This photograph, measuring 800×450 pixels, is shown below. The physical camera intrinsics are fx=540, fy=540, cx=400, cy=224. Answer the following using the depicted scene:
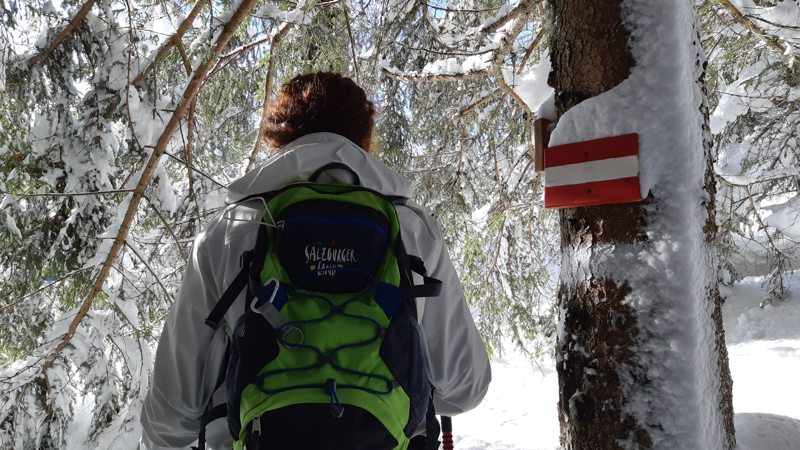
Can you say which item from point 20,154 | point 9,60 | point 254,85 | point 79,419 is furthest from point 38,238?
point 254,85

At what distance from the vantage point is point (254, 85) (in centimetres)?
390

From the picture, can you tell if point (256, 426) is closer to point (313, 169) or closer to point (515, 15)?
point (313, 169)

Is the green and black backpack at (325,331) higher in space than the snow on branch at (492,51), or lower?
lower

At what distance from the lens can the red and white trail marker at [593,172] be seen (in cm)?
126

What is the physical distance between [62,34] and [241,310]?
6.88ft

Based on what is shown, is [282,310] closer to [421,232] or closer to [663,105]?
[421,232]

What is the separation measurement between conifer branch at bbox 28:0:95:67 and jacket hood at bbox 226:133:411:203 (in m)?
1.79

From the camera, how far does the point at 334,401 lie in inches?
38.3

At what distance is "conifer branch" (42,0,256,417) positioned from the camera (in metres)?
2.23

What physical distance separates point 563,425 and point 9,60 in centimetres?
275

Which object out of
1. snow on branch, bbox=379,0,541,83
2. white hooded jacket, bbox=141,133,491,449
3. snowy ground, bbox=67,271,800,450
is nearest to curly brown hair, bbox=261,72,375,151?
white hooded jacket, bbox=141,133,491,449

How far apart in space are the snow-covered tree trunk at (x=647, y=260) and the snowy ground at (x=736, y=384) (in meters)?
4.46

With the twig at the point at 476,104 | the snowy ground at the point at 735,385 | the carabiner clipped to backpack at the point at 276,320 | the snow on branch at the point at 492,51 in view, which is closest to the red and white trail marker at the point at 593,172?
the carabiner clipped to backpack at the point at 276,320

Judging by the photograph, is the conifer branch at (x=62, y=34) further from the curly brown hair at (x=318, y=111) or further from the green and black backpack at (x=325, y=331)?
the green and black backpack at (x=325, y=331)
